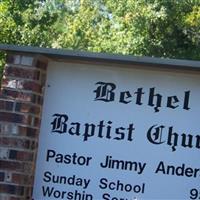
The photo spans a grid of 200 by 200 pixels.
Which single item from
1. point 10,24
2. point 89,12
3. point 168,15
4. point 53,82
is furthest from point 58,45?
point 53,82

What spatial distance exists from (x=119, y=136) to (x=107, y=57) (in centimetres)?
75

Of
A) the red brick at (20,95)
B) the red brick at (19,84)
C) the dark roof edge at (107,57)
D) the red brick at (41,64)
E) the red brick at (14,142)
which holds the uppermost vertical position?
the dark roof edge at (107,57)

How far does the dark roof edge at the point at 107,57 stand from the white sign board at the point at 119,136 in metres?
0.23

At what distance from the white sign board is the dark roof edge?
23 centimetres

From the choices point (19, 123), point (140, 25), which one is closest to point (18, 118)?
point (19, 123)

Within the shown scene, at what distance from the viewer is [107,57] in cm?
545

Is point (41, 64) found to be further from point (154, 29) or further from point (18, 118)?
point (154, 29)

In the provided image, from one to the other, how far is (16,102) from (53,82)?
415mm

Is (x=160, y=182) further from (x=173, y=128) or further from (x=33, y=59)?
(x=33, y=59)

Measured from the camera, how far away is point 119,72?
5.75m

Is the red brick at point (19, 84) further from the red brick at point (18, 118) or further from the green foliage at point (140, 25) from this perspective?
the green foliage at point (140, 25)

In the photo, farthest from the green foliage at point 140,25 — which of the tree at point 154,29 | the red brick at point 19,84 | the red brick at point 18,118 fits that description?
the red brick at point 18,118

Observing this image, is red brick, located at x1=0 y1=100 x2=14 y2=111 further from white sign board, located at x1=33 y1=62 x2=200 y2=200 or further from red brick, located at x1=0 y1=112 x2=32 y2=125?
white sign board, located at x1=33 y1=62 x2=200 y2=200

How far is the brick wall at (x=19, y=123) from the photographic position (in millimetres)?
5566
